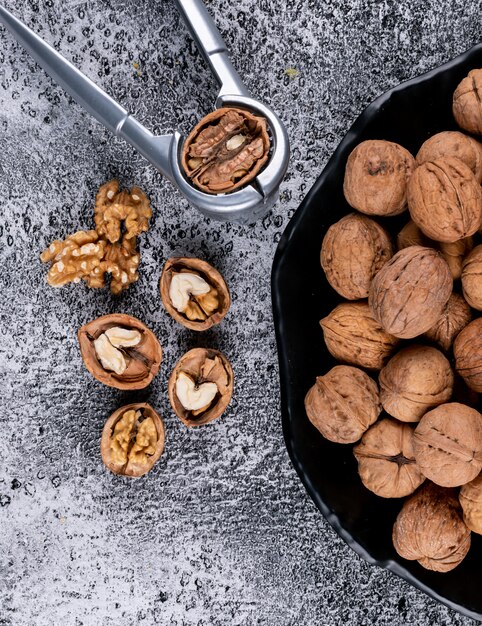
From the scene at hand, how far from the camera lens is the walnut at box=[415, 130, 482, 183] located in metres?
0.83

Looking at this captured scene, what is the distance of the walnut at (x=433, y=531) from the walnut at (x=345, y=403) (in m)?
0.11

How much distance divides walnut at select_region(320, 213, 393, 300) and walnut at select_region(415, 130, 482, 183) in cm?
11

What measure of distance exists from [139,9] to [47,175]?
26 cm

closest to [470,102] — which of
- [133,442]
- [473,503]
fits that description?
[473,503]

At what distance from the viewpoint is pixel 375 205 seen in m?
0.84

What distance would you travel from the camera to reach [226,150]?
0.88 m

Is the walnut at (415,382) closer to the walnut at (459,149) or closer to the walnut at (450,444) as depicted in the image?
the walnut at (450,444)

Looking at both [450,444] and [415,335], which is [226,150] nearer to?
[415,335]

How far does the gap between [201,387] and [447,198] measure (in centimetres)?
41

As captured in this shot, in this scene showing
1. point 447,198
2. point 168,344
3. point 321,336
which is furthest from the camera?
point 168,344

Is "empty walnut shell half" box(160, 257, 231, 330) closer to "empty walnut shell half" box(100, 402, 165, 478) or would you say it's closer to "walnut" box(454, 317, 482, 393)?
"empty walnut shell half" box(100, 402, 165, 478)

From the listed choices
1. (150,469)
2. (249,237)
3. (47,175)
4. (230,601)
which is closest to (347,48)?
(249,237)

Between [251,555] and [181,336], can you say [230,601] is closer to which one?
[251,555]

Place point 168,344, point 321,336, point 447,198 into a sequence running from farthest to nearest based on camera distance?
1. point 168,344
2. point 321,336
3. point 447,198
